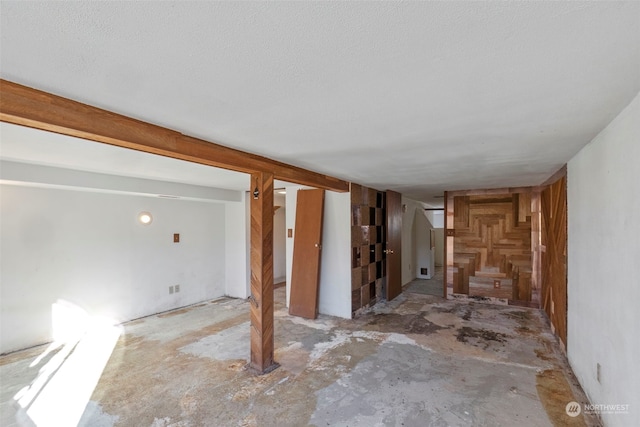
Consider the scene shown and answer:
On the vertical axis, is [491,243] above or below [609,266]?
below

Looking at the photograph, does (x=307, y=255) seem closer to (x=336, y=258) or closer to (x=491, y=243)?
(x=336, y=258)

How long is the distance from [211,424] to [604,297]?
9.74 feet

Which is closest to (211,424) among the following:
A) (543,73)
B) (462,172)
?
(543,73)

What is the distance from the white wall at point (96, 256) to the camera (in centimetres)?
343

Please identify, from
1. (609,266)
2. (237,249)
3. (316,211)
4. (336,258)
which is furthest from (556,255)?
(237,249)

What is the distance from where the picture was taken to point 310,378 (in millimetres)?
2748

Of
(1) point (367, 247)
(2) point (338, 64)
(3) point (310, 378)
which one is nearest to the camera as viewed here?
(2) point (338, 64)

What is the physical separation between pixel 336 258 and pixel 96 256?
11.5ft

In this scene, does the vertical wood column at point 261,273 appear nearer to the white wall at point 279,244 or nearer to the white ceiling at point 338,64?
the white ceiling at point 338,64

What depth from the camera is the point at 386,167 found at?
3.33m

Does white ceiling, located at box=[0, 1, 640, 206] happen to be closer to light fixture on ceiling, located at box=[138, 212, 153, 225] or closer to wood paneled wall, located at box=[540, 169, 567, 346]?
wood paneled wall, located at box=[540, 169, 567, 346]

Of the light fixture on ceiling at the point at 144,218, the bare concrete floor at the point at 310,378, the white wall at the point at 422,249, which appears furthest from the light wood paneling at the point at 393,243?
the light fixture on ceiling at the point at 144,218

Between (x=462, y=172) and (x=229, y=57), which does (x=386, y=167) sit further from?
(x=229, y=57)

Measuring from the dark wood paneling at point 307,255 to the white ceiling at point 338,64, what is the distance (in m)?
2.60
